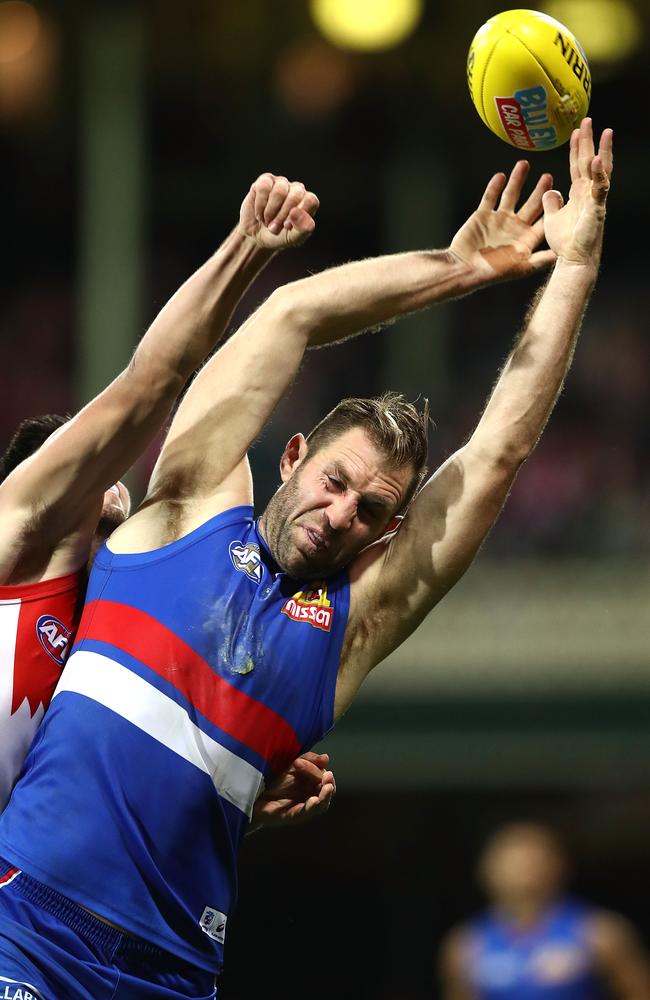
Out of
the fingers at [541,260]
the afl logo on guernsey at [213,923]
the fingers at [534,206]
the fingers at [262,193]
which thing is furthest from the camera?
the fingers at [534,206]

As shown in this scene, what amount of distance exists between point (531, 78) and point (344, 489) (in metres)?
1.36

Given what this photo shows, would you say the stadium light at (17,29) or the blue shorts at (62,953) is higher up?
the stadium light at (17,29)

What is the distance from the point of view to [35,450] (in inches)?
173

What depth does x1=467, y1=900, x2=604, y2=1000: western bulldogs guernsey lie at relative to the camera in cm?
866

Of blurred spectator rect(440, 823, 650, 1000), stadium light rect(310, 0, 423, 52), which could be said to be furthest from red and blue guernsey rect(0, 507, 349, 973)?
stadium light rect(310, 0, 423, 52)

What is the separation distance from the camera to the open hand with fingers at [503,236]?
4184mm

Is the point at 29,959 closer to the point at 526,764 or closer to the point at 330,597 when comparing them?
the point at 330,597

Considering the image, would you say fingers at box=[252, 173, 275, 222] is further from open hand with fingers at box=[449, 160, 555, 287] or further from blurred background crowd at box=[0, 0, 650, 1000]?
blurred background crowd at box=[0, 0, 650, 1000]

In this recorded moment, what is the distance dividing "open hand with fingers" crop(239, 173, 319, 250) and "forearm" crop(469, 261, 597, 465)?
0.69 m

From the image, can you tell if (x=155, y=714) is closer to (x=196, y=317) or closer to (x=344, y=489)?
(x=344, y=489)

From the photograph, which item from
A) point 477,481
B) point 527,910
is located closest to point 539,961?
point 527,910

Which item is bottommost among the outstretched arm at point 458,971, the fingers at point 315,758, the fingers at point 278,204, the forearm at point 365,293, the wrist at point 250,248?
the outstretched arm at point 458,971

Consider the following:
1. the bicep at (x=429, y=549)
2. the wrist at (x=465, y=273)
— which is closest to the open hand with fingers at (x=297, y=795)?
the bicep at (x=429, y=549)

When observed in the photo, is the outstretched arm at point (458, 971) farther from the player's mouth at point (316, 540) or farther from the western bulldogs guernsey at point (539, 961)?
the player's mouth at point (316, 540)
